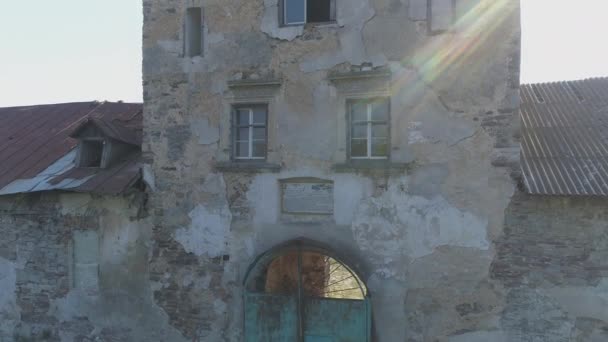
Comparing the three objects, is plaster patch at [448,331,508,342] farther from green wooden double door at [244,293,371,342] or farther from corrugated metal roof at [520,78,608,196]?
corrugated metal roof at [520,78,608,196]

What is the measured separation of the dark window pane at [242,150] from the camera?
8945mm

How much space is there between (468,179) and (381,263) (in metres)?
1.92

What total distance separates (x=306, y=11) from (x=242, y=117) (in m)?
2.17

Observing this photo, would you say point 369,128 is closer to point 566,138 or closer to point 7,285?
point 566,138

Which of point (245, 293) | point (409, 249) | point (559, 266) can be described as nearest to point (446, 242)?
point (409, 249)

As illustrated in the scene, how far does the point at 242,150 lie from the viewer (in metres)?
8.97

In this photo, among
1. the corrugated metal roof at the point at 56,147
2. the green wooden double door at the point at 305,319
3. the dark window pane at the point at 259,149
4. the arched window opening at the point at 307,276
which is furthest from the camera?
the corrugated metal roof at the point at 56,147

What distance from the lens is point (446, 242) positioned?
7793mm

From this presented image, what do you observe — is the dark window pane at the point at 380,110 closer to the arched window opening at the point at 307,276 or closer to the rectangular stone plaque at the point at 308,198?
the rectangular stone plaque at the point at 308,198

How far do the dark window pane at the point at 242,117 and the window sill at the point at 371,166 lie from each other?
6.28ft

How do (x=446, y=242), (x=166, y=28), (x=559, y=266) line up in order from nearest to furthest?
1. (x=559, y=266)
2. (x=446, y=242)
3. (x=166, y=28)

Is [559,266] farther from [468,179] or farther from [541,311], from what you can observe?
[468,179]

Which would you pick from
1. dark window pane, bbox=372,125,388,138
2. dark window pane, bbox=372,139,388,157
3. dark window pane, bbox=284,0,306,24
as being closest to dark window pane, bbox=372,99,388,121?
dark window pane, bbox=372,125,388,138

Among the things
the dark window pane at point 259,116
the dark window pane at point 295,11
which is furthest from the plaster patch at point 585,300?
the dark window pane at point 295,11
